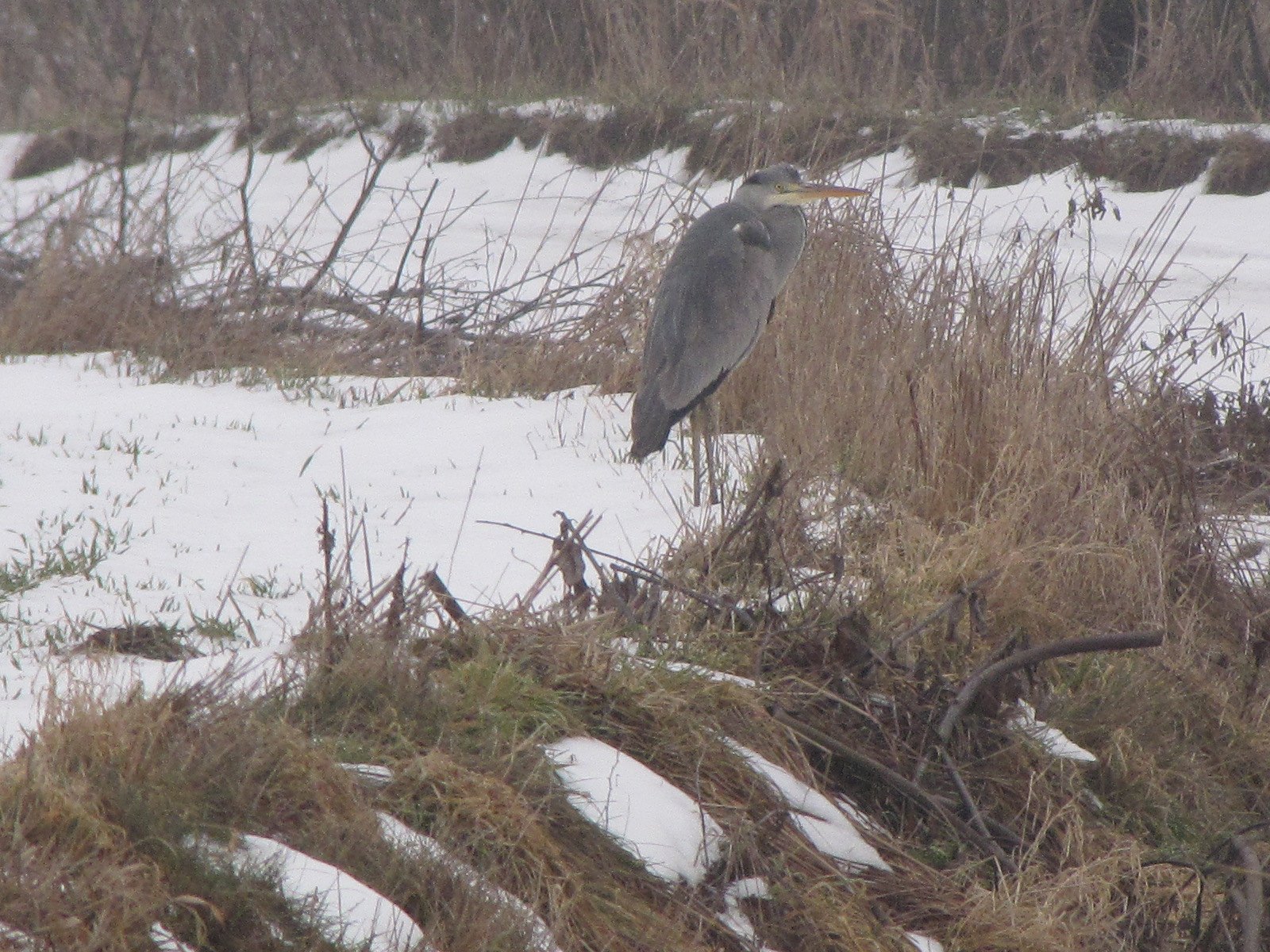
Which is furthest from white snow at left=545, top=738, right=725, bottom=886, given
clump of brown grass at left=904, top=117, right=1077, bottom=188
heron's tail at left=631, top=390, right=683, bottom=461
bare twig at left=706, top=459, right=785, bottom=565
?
clump of brown grass at left=904, top=117, right=1077, bottom=188

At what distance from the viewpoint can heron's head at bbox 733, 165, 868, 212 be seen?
5551 millimetres

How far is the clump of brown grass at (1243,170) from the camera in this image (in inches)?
351

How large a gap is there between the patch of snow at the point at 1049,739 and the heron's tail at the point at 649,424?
6.16ft

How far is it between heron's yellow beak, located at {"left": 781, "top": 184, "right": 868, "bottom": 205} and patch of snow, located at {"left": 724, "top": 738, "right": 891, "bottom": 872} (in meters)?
3.05

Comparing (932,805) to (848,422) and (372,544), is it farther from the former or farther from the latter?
(848,422)

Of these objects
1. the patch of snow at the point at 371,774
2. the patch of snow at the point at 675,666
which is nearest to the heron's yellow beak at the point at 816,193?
the patch of snow at the point at 675,666

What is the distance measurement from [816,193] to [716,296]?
2.16ft

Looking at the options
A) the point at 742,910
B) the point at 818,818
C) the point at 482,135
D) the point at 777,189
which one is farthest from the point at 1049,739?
the point at 482,135

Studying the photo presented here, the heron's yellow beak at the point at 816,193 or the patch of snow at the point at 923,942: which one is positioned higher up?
the heron's yellow beak at the point at 816,193

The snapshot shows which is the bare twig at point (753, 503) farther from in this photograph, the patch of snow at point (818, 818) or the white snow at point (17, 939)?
the white snow at point (17, 939)

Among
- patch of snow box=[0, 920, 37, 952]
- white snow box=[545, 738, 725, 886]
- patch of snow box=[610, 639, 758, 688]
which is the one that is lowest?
white snow box=[545, 738, 725, 886]

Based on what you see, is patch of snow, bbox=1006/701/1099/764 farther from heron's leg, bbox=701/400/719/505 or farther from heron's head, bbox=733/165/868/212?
heron's head, bbox=733/165/868/212

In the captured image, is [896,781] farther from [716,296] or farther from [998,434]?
[716,296]

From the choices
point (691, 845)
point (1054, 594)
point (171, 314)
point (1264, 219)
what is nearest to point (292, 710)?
point (691, 845)
